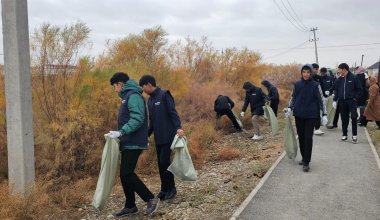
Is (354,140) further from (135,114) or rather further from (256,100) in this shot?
(135,114)

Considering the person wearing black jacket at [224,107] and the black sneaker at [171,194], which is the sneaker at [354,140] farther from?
the black sneaker at [171,194]

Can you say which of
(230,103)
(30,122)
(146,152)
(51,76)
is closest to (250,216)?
(30,122)

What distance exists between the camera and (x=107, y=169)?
4.87 metres

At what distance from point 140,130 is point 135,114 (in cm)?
25

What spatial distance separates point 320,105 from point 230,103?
533 cm

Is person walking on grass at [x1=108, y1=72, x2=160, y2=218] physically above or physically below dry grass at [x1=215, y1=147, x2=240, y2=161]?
above

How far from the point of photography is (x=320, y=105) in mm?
6617

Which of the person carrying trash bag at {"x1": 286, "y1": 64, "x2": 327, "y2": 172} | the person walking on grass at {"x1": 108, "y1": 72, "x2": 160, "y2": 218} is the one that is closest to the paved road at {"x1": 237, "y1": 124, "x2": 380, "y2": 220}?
the person carrying trash bag at {"x1": 286, "y1": 64, "x2": 327, "y2": 172}

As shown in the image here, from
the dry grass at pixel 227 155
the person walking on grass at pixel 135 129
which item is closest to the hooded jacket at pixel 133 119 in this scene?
the person walking on grass at pixel 135 129

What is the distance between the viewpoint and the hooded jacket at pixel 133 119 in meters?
4.65

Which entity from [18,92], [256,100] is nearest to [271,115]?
[256,100]

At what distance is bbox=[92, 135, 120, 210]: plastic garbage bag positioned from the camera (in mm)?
4797

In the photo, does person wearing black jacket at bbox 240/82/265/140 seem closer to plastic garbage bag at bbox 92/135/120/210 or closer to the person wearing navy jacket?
the person wearing navy jacket

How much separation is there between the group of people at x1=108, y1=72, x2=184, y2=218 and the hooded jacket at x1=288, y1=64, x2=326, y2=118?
2.43 meters
